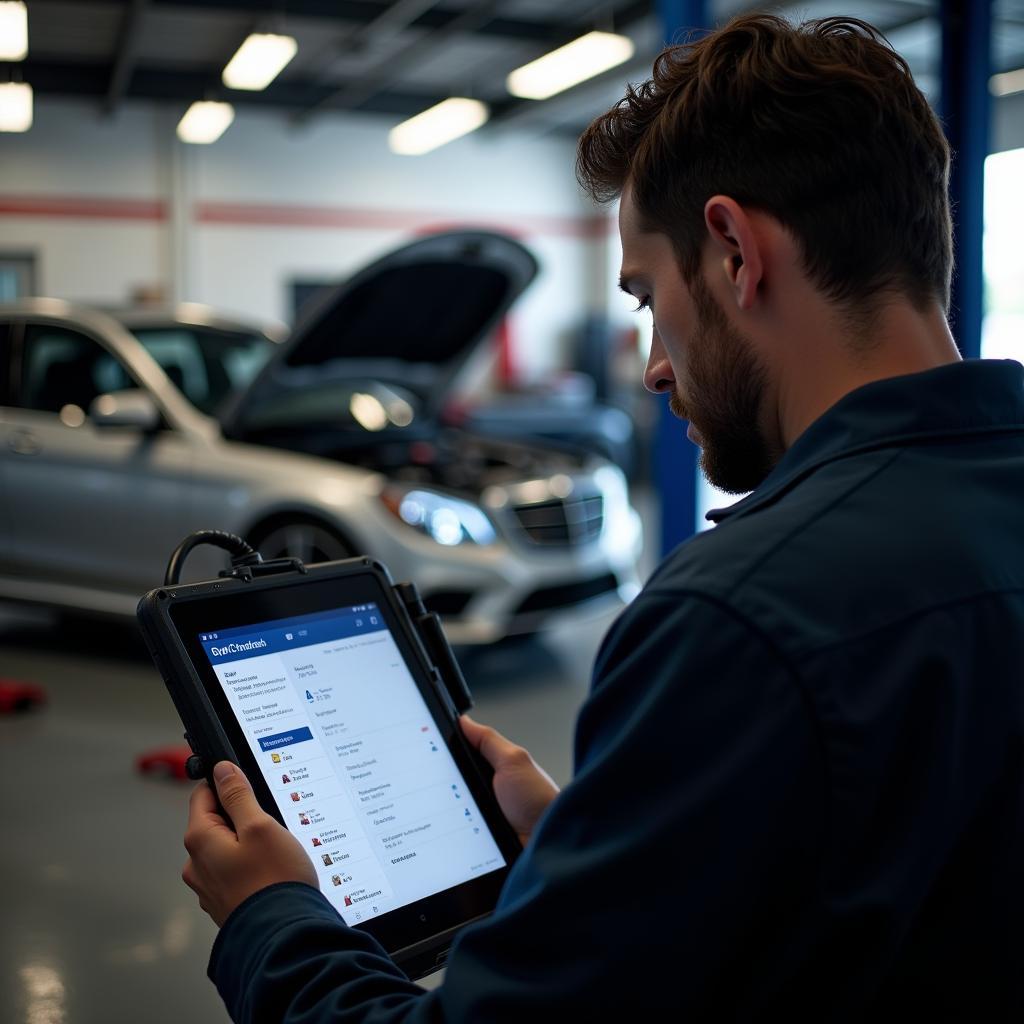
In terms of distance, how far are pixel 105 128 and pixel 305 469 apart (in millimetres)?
9549

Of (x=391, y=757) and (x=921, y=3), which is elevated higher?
(x=921, y=3)

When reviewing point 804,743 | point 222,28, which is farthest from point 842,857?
point 222,28

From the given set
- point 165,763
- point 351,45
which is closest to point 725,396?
point 165,763

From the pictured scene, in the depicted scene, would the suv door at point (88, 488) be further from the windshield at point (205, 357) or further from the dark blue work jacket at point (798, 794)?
the dark blue work jacket at point (798, 794)

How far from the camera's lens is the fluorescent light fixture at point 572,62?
28.5 feet

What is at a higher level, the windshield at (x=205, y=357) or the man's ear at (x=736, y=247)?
the windshield at (x=205, y=357)

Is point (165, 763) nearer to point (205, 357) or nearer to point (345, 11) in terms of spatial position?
point (205, 357)

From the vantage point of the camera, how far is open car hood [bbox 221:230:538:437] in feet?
13.6

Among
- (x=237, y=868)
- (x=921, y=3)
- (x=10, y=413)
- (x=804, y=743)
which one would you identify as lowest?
(x=237, y=868)

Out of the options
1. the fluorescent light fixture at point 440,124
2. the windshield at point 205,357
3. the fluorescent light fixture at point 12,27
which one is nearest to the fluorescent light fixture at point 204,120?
the fluorescent light fixture at point 440,124

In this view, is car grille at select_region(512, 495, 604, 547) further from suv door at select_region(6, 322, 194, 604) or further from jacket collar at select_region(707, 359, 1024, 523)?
jacket collar at select_region(707, 359, 1024, 523)

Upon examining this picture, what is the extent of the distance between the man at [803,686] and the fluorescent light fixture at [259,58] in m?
8.29

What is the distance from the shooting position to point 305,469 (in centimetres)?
410

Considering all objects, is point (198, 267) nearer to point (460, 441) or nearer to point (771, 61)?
point (460, 441)
